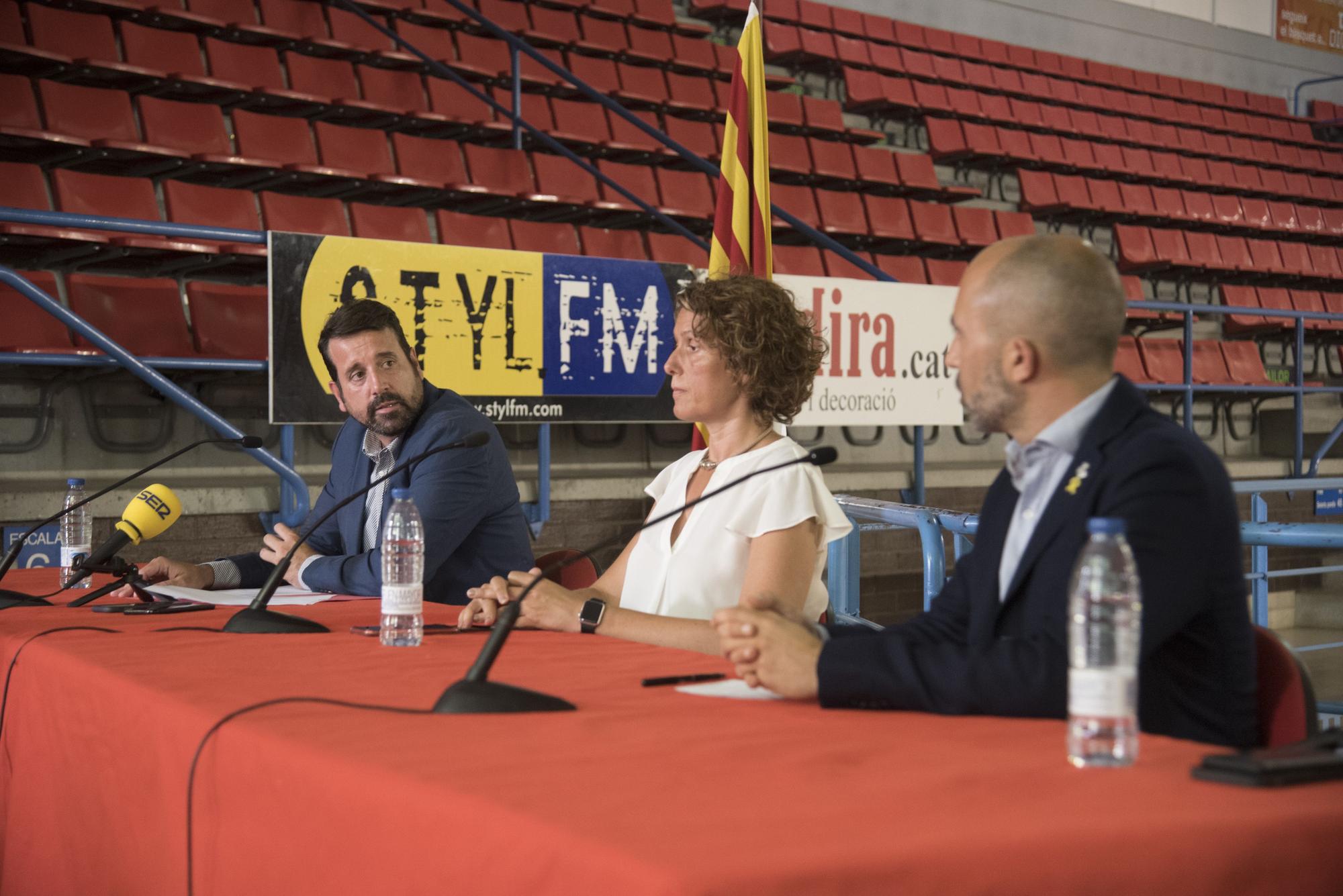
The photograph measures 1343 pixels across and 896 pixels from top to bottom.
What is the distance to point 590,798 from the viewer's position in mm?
963

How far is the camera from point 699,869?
786 millimetres

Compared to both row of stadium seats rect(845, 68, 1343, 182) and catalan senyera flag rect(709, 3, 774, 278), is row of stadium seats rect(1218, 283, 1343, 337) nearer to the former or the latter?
row of stadium seats rect(845, 68, 1343, 182)

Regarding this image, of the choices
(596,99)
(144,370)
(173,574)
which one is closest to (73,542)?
(173,574)

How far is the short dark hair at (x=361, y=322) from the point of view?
9.02ft

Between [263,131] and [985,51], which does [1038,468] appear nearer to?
[263,131]

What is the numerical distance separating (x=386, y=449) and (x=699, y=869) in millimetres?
2107

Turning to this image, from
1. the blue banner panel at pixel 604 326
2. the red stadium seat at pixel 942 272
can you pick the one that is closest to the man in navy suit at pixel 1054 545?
the blue banner panel at pixel 604 326

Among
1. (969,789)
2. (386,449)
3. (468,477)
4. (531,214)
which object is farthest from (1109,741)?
(531,214)

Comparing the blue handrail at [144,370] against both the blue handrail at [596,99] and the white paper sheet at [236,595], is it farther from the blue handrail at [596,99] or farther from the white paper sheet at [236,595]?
the blue handrail at [596,99]

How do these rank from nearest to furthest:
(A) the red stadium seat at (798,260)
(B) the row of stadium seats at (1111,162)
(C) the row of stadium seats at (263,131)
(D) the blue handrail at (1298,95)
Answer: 1. (C) the row of stadium seats at (263,131)
2. (A) the red stadium seat at (798,260)
3. (B) the row of stadium seats at (1111,162)
4. (D) the blue handrail at (1298,95)

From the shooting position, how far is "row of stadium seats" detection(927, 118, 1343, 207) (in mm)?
8891

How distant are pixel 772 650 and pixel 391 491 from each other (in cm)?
134

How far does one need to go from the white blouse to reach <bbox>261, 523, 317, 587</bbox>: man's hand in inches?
26.7

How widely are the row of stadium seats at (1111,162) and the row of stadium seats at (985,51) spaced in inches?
28.9
